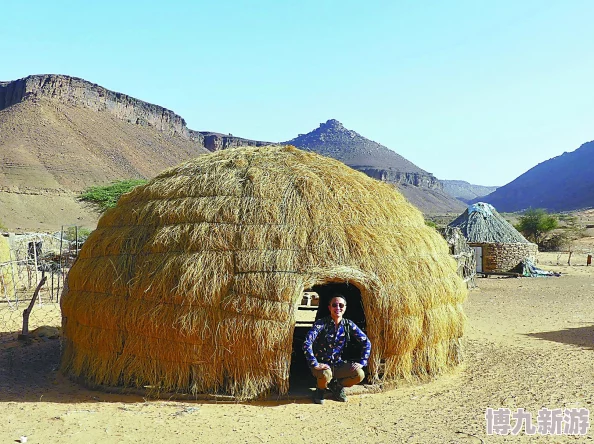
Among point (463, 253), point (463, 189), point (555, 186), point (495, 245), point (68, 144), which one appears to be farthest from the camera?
point (463, 189)

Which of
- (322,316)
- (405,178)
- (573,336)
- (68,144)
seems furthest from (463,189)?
(322,316)

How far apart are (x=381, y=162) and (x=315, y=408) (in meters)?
83.3

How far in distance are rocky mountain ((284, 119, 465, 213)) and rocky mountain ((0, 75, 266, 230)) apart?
14176 mm

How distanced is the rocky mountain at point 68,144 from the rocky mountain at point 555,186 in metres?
63.1

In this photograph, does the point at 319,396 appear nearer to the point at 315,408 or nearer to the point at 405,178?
the point at 315,408

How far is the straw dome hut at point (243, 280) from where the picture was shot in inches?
258

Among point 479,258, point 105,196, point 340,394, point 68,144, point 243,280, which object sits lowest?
point 340,394

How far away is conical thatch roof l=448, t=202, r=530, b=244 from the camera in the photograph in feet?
77.8

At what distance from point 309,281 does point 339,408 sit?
5.20 feet

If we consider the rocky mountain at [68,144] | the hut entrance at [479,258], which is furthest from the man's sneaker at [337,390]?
the rocky mountain at [68,144]

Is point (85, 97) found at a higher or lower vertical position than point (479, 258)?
higher

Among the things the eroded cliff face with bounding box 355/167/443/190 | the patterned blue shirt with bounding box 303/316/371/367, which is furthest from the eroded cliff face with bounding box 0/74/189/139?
the patterned blue shirt with bounding box 303/316/371/367

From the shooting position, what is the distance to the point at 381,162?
288 ft

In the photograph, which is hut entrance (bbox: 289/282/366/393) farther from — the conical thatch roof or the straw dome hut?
the conical thatch roof
